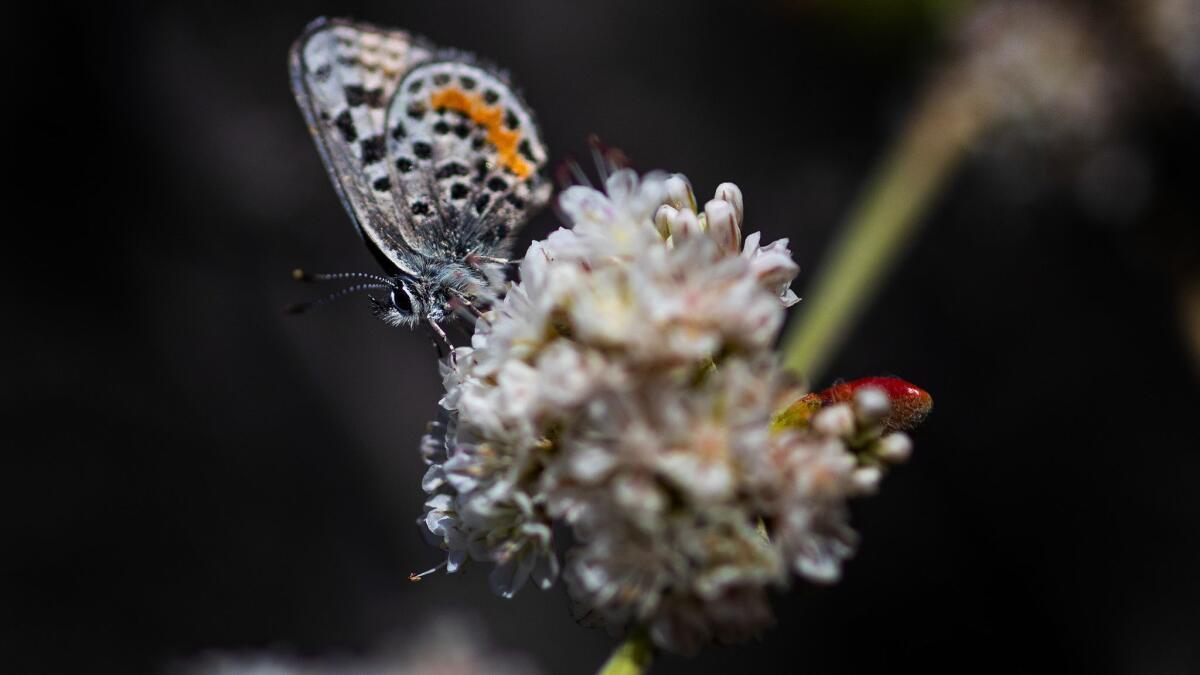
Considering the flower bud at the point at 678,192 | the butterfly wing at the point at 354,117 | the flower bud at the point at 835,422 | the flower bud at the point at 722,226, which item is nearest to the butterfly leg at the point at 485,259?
the butterfly wing at the point at 354,117

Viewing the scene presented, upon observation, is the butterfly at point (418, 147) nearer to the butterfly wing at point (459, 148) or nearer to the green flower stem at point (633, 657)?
the butterfly wing at point (459, 148)

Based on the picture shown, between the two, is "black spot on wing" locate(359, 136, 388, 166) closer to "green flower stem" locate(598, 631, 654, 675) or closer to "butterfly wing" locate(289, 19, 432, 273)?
"butterfly wing" locate(289, 19, 432, 273)

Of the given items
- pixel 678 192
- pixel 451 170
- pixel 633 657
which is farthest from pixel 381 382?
pixel 633 657

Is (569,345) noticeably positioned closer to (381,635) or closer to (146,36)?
(381,635)

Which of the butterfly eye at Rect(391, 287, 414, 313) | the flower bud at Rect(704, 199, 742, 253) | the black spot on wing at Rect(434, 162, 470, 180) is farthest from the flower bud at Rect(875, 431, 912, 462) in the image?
the black spot on wing at Rect(434, 162, 470, 180)

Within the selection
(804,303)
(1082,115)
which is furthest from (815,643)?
(1082,115)

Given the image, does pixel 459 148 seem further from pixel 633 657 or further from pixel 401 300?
pixel 633 657

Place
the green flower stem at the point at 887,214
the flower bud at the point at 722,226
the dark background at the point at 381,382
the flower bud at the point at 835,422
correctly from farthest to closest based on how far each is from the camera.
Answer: the dark background at the point at 381,382
the green flower stem at the point at 887,214
the flower bud at the point at 722,226
the flower bud at the point at 835,422
